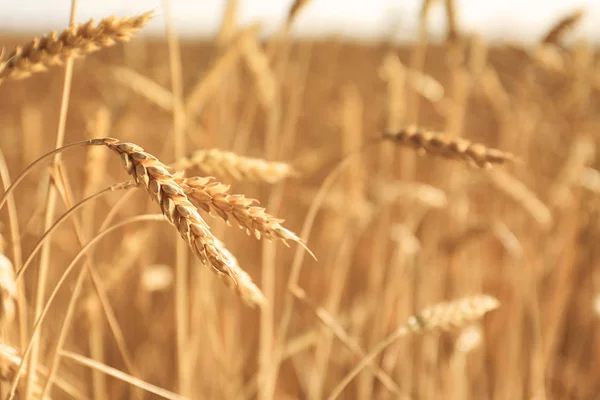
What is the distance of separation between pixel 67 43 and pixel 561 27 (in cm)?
84

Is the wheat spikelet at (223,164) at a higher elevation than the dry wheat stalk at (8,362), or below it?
higher

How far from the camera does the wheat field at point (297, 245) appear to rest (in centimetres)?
53

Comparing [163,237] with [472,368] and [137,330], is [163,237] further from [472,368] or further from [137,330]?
[472,368]

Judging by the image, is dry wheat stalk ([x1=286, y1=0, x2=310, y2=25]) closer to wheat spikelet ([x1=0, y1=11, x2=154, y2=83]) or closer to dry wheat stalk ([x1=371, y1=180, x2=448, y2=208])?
wheat spikelet ([x1=0, y1=11, x2=154, y2=83])

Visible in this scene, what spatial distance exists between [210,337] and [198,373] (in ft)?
0.44

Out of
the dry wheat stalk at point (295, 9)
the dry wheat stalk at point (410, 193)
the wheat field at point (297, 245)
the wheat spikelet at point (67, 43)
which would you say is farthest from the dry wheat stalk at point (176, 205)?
the dry wheat stalk at point (410, 193)

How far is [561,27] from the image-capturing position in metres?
0.96

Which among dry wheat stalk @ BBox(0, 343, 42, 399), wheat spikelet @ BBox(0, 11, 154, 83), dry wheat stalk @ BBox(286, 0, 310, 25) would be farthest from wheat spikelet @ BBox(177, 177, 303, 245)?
dry wheat stalk @ BBox(286, 0, 310, 25)

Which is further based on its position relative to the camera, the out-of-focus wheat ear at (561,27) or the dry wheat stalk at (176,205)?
the out-of-focus wheat ear at (561,27)

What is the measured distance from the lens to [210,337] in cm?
92

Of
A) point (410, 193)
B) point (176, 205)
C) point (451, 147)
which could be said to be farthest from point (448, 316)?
point (410, 193)

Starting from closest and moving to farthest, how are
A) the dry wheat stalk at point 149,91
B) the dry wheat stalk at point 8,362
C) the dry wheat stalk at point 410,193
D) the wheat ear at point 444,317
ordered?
the dry wheat stalk at point 8,362 < the wheat ear at point 444,317 < the dry wheat stalk at point 149,91 < the dry wheat stalk at point 410,193

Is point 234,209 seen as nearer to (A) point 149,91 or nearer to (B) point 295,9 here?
(B) point 295,9

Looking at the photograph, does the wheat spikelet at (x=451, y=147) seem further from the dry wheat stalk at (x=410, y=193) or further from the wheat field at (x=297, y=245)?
the dry wheat stalk at (x=410, y=193)
